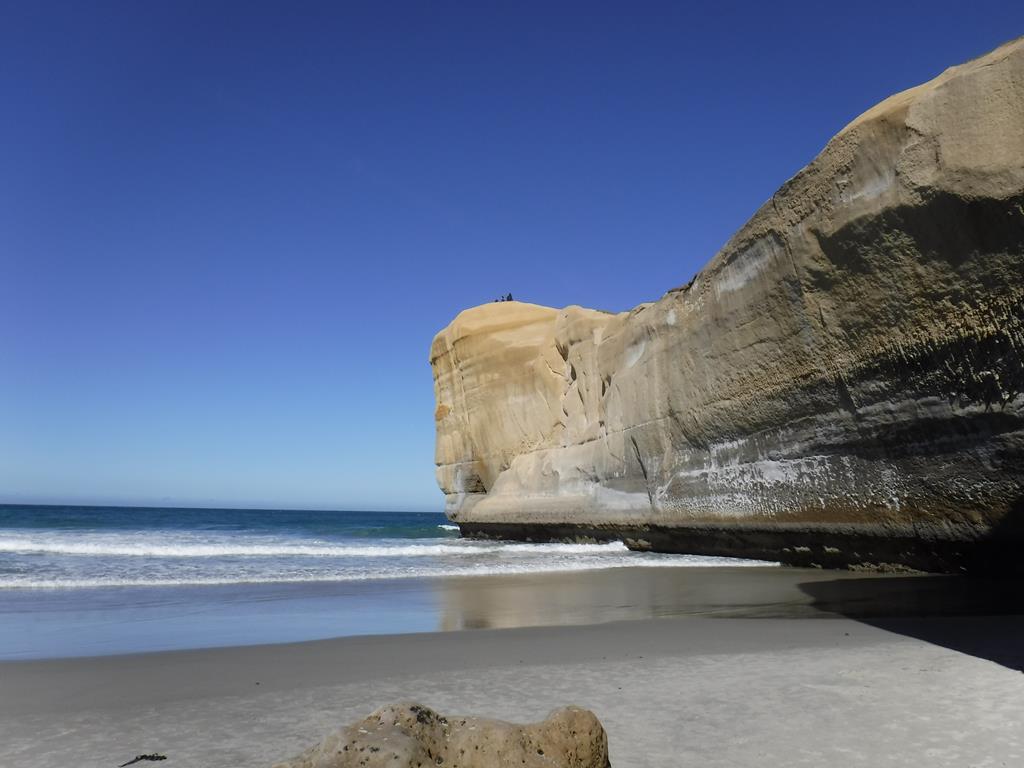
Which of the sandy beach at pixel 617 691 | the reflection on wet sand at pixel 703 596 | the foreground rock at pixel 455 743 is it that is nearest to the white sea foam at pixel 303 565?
the reflection on wet sand at pixel 703 596

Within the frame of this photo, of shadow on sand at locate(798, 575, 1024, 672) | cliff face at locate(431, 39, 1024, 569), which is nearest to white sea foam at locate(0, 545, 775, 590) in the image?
cliff face at locate(431, 39, 1024, 569)

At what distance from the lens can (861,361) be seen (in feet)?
32.6

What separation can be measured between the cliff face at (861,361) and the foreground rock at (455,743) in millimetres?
7469

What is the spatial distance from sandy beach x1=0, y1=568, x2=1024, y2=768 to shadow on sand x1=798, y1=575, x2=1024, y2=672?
53mm

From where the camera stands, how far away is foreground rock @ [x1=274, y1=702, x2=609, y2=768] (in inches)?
82.7

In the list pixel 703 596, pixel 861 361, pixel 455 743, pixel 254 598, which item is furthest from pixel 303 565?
pixel 455 743

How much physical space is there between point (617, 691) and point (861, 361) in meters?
7.33

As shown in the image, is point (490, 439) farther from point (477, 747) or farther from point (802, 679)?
point (477, 747)

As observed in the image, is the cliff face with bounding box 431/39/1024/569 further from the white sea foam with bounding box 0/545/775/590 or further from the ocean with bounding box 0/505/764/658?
the ocean with bounding box 0/505/764/658

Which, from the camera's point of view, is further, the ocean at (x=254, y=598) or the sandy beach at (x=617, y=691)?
the ocean at (x=254, y=598)

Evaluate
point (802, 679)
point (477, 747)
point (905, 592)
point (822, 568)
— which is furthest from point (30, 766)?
point (822, 568)

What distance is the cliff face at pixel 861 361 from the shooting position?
7938 mm

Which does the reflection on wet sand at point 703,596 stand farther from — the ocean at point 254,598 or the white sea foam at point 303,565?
the white sea foam at point 303,565

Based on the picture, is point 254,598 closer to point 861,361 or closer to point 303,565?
point 303,565
